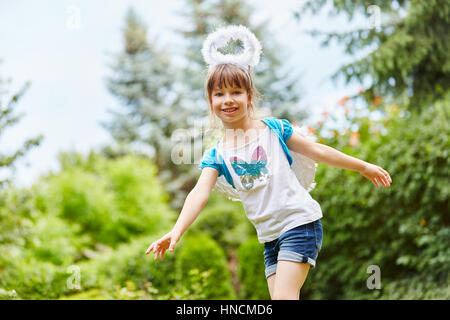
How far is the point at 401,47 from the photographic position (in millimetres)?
5539

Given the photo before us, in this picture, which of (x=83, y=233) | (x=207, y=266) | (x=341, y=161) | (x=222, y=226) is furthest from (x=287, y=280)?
(x=83, y=233)

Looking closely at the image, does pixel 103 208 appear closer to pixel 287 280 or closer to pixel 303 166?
pixel 303 166

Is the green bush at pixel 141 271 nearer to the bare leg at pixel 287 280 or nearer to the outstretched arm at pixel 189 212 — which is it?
the outstretched arm at pixel 189 212

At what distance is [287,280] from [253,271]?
3805mm

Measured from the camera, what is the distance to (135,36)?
53.8ft

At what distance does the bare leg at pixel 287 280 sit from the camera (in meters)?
1.97

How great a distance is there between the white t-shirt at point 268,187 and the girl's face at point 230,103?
16 cm

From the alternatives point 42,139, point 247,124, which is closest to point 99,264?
point 42,139

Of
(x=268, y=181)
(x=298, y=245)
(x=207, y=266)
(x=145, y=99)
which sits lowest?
(x=207, y=266)

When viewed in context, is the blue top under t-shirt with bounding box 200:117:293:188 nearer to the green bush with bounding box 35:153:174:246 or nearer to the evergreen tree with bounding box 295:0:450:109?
the evergreen tree with bounding box 295:0:450:109

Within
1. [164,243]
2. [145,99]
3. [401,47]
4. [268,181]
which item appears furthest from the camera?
[145,99]
